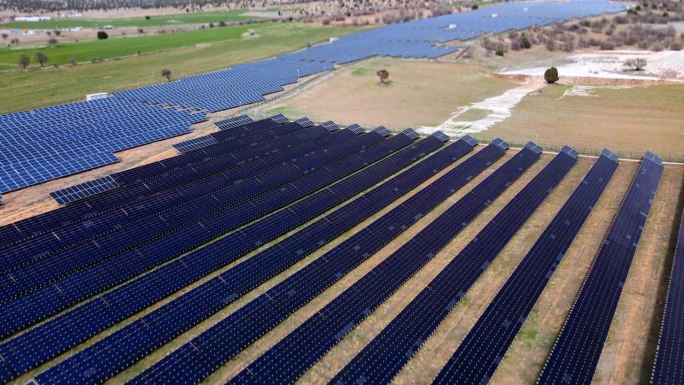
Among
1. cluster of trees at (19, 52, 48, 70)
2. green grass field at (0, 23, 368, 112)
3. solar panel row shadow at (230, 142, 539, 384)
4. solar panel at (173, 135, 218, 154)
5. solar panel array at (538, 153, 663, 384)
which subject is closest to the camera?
solar panel array at (538, 153, 663, 384)

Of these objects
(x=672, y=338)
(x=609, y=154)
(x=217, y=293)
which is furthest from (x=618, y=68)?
(x=217, y=293)

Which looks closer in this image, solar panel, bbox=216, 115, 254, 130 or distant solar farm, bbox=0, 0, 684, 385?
distant solar farm, bbox=0, 0, 684, 385

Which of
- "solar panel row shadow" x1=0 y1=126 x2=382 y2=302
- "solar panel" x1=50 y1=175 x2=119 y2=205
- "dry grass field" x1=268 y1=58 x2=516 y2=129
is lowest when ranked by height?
"solar panel row shadow" x1=0 y1=126 x2=382 y2=302

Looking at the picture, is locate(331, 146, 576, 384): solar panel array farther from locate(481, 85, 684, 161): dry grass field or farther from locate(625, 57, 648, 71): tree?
locate(625, 57, 648, 71): tree

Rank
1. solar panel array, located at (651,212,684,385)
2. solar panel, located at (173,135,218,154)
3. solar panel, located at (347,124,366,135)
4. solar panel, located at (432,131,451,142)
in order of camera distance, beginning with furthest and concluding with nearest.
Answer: solar panel, located at (347,124,366,135)
solar panel, located at (432,131,451,142)
solar panel, located at (173,135,218,154)
solar panel array, located at (651,212,684,385)

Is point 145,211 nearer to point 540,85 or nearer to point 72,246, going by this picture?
point 72,246

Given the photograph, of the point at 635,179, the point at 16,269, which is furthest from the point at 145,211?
the point at 635,179

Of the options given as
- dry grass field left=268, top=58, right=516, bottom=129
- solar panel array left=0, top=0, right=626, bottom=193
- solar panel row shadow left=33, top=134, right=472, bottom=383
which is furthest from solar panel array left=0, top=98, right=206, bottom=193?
solar panel row shadow left=33, top=134, right=472, bottom=383

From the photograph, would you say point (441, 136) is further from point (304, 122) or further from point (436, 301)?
point (436, 301)
